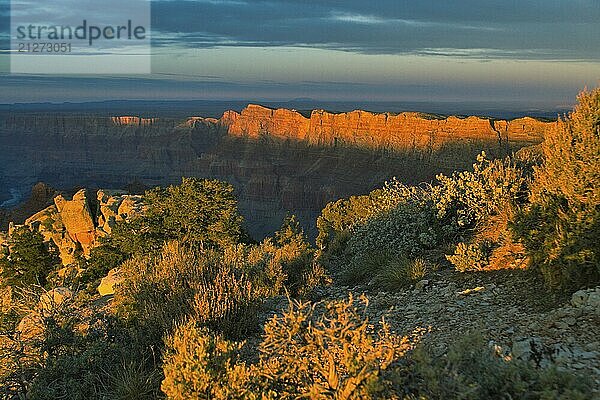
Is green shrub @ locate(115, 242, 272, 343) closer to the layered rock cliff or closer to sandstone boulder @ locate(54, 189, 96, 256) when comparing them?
sandstone boulder @ locate(54, 189, 96, 256)

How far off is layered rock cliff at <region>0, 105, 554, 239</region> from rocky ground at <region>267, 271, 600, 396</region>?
28901 millimetres

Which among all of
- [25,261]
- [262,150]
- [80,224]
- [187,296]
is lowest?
[25,261]

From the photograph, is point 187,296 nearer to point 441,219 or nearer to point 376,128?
point 441,219

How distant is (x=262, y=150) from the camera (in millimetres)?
107312

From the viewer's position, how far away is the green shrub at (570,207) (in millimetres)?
6039

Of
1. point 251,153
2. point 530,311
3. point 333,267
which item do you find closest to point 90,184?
point 251,153

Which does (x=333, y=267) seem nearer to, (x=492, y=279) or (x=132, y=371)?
(x=492, y=279)

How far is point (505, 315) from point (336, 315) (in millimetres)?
2075

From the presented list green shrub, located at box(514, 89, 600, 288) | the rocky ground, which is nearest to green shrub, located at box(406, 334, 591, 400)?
the rocky ground

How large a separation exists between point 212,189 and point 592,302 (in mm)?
14706

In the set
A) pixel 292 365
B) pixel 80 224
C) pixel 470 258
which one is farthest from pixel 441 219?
pixel 80 224

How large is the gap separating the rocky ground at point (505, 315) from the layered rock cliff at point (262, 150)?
2890 cm

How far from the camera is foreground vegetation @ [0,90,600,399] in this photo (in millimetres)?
3840

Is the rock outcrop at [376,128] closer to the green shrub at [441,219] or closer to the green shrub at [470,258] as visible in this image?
the green shrub at [441,219]
